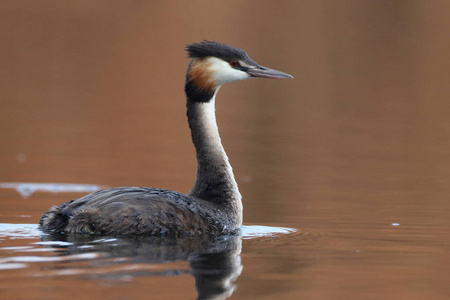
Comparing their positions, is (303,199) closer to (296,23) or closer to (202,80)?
(202,80)

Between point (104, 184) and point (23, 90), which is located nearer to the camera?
point (104, 184)

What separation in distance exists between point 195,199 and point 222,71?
140cm

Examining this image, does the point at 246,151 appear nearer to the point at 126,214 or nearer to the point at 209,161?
the point at 209,161

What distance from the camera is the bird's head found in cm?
964

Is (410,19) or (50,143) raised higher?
(410,19)

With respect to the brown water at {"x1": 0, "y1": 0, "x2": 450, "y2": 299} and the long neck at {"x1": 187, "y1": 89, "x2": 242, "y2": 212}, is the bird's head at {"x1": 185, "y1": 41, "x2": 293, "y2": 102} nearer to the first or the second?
the long neck at {"x1": 187, "y1": 89, "x2": 242, "y2": 212}

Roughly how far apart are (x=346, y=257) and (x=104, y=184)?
487cm

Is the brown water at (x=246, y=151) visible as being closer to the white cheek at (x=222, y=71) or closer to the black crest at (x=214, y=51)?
the white cheek at (x=222, y=71)

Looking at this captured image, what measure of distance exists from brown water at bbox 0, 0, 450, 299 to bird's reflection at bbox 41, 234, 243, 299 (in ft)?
0.09

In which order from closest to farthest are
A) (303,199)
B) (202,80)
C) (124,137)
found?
(202,80) < (303,199) < (124,137)

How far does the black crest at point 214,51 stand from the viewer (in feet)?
31.6

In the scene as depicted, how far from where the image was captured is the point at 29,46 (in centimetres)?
3603

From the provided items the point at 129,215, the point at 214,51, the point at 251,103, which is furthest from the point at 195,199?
the point at 251,103

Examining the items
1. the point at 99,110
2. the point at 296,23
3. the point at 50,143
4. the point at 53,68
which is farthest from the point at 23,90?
the point at 296,23
